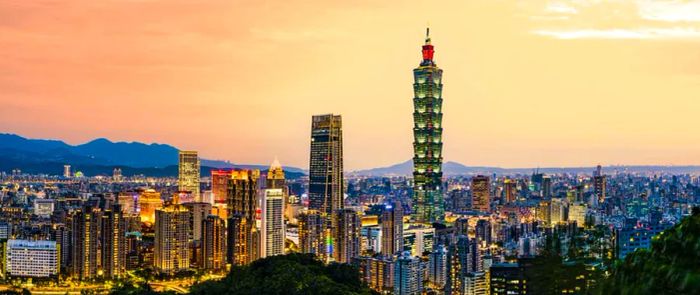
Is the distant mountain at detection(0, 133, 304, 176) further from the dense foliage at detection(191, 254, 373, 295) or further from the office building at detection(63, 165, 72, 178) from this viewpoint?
the dense foliage at detection(191, 254, 373, 295)

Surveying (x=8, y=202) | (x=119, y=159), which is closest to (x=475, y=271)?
(x=8, y=202)

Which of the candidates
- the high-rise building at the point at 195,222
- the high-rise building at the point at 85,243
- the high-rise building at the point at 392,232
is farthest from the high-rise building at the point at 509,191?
the high-rise building at the point at 85,243

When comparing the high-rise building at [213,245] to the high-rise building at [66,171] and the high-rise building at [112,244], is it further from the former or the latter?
the high-rise building at [66,171]

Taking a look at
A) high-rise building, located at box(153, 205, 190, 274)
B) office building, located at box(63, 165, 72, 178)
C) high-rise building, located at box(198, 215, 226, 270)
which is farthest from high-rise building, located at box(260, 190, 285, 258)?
office building, located at box(63, 165, 72, 178)

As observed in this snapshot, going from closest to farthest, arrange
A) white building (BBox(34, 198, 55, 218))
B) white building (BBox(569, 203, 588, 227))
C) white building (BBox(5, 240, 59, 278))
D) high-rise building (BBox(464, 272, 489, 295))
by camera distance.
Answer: high-rise building (BBox(464, 272, 489, 295))
white building (BBox(5, 240, 59, 278))
white building (BBox(569, 203, 588, 227))
white building (BBox(34, 198, 55, 218))

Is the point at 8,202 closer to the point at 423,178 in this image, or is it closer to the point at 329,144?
the point at 329,144
